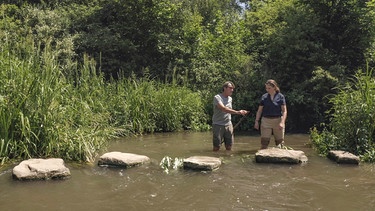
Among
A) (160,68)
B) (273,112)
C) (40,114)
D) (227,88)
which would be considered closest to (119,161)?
(40,114)

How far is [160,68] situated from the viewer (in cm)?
1823

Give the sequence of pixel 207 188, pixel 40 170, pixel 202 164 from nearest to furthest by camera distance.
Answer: pixel 207 188
pixel 40 170
pixel 202 164

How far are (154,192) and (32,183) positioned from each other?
1.97 m

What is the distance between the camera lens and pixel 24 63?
8109 mm

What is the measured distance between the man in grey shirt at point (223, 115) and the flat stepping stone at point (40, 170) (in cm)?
355

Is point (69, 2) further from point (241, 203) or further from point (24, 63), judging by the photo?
point (241, 203)

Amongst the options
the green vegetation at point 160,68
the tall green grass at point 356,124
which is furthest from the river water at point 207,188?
the green vegetation at point 160,68

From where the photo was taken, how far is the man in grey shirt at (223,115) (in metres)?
8.88

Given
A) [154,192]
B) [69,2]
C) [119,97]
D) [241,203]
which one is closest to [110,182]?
[154,192]

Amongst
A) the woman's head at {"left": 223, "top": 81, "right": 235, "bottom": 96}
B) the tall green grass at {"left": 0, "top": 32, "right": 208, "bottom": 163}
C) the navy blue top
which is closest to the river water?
the tall green grass at {"left": 0, "top": 32, "right": 208, "bottom": 163}

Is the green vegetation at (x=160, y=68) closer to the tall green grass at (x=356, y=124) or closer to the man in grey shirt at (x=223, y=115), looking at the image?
the tall green grass at (x=356, y=124)

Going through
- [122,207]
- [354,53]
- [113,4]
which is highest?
[113,4]

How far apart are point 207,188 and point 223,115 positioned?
3.03 metres

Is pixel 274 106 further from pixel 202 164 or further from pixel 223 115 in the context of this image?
pixel 202 164
